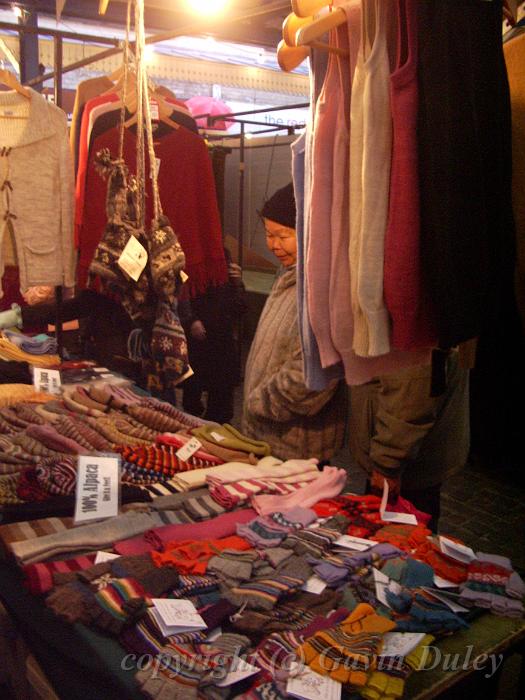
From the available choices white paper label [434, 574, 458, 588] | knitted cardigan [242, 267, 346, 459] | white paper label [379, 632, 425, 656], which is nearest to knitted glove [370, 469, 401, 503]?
knitted cardigan [242, 267, 346, 459]

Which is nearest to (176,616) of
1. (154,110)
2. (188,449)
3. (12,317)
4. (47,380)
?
(188,449)

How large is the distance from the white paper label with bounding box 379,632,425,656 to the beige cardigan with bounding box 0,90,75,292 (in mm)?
2550

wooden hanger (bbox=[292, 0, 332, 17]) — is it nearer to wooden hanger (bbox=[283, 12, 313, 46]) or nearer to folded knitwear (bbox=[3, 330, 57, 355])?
wooden hanger (bbox=[283, 12, 313, 46])

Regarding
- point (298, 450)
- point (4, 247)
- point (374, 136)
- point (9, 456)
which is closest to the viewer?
point (374, 136)

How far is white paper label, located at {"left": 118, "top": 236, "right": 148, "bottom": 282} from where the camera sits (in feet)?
8.69

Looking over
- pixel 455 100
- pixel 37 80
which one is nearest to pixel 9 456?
pixel 455 100

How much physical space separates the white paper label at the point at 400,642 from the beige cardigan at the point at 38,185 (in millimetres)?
2550

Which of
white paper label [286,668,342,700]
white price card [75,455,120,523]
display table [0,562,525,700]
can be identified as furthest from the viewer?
white price card [75,455,120,523]

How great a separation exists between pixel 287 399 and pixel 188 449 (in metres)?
0.52

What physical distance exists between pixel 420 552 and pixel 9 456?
1276 mm

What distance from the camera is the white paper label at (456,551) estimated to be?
5.67ft

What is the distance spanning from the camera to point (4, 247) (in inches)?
131

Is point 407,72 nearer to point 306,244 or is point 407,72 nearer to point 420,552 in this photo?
point 306,244

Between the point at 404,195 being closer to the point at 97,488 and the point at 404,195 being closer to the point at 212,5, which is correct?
the point at 97,488
